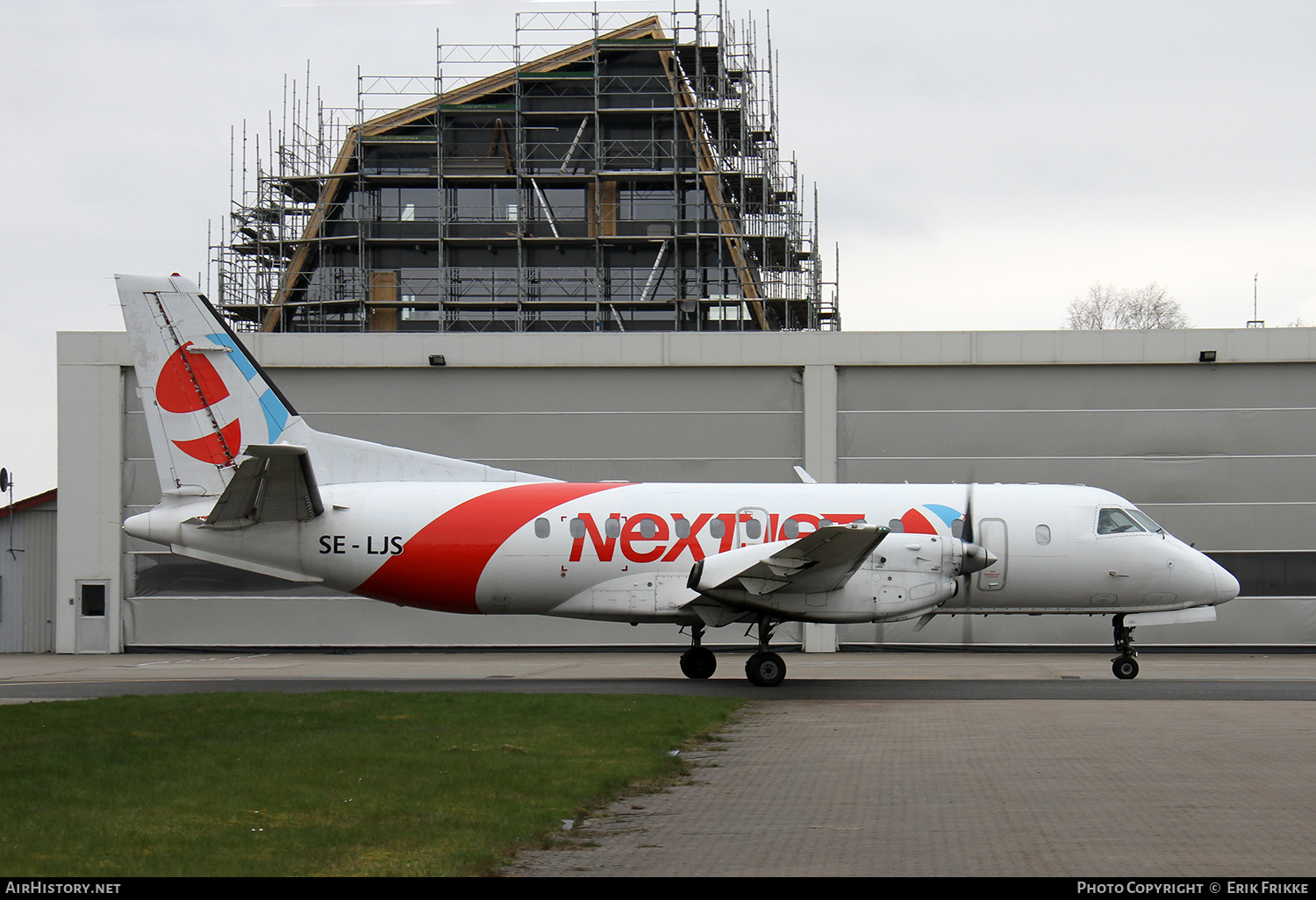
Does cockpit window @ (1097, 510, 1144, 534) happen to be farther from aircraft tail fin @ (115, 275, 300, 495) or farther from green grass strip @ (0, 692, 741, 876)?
aircraft tail fin @ (115, 275, 300, 495)

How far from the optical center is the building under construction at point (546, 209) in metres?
47.8

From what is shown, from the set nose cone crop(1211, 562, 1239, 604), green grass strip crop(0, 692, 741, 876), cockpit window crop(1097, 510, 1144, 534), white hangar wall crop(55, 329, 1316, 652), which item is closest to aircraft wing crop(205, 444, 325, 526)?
green grass strip crop(0, 692, 741, 876)

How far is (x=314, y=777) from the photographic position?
34.3 ft

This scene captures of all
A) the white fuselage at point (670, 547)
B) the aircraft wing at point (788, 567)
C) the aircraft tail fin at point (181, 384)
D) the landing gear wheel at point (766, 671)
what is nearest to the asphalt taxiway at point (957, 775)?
the landing gear wheel at point (766, 671)

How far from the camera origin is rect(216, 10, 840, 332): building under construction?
47.8 m

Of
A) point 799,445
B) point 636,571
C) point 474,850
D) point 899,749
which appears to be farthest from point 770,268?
point 474,850

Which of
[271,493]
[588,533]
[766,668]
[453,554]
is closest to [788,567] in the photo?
[766,668]

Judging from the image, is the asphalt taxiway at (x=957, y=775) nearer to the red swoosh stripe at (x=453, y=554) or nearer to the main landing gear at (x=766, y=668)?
the main landing gear at (x=766, y=668)

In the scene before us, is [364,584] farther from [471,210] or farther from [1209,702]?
[471,210]

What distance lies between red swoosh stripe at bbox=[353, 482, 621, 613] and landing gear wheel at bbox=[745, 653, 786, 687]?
4.24 metres

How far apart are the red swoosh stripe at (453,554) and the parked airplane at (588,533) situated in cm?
3

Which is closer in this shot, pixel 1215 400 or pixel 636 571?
pixel 636 571

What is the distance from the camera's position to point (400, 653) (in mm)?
31609

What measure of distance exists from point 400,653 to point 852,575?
15.7 metres
